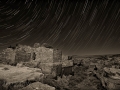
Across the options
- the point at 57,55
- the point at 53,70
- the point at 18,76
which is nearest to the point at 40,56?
the point at 57,55

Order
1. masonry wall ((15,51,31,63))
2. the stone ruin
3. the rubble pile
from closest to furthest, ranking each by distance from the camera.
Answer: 1. the rubble pile
2. the stone ruin
3. masonry wall ((15,51,31,63))

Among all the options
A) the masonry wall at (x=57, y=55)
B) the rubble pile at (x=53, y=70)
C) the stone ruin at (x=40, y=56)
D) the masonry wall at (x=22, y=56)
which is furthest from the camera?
the masonry wall at (x=22, y=56)

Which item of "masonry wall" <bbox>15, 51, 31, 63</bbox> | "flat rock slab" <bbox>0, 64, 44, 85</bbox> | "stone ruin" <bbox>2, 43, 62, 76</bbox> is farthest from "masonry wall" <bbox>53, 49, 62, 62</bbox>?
"flat rock slab" <bbox>0, 64, 44, 85</bbox>

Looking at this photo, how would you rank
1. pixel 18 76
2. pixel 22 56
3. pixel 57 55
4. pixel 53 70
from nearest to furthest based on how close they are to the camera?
1. pixel 18 76
2. pixel 53 70
3. pixel 57 55
4. pixel 22 56

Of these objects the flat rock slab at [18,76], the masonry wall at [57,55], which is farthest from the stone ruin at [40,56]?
the flat rock slab at [18,76]

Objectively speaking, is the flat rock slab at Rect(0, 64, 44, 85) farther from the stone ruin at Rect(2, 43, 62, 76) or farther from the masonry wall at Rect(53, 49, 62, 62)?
the masonry wall at Rect(53, 49, 62, 62)

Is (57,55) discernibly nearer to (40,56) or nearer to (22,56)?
(40,56)

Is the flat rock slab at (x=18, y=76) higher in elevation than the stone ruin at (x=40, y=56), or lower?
lower

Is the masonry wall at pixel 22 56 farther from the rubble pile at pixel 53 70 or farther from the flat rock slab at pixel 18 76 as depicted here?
the flat rock slab at pixel 18 76

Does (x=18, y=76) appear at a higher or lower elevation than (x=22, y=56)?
lower

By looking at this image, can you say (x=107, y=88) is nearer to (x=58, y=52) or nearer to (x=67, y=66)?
(x=67, y=66)

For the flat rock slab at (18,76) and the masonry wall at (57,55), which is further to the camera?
the masonry wall at (57,55)

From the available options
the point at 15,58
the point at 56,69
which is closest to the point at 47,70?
the point at 56,69

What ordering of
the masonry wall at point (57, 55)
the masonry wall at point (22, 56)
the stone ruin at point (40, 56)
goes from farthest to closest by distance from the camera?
the masonry wall at point (22, 56), the masonry wall at point (57, 55), the stone ruin at point (40, 56)
